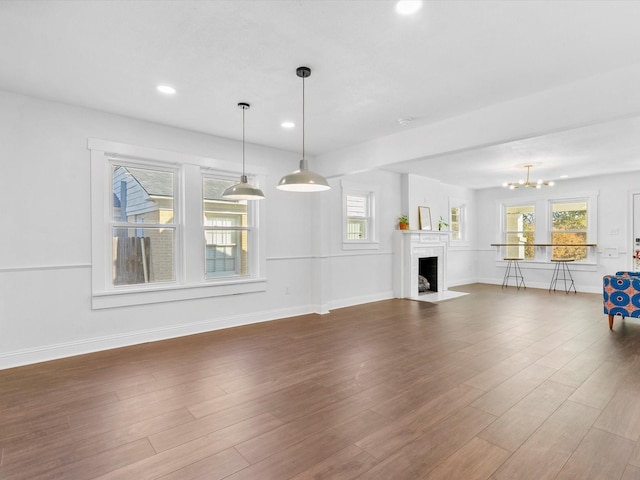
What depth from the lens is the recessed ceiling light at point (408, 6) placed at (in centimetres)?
221

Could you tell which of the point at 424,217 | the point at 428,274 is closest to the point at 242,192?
the point at 424,217

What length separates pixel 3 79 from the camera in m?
3.28

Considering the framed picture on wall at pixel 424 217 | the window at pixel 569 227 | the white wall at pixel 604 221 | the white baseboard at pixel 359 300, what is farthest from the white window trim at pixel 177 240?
the window at pixel 569 227

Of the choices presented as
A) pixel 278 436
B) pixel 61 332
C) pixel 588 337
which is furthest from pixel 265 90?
pixel 588 337

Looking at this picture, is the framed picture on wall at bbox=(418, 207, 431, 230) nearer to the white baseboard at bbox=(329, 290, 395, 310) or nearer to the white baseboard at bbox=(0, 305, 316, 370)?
the white baseboard at bbox=(329, 290, 395, 310)

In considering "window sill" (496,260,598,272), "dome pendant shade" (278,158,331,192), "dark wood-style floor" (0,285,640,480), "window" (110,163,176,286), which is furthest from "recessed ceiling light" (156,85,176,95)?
"window sill" (496,260,598,272)

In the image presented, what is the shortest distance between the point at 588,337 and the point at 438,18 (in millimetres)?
4444

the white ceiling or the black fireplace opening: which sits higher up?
the white ceiling

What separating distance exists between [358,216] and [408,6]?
4.99 meters

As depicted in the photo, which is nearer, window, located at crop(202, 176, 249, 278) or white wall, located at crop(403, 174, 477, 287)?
window, located at crop(202, 176, 249, 278)

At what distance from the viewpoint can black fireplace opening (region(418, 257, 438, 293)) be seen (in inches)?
330

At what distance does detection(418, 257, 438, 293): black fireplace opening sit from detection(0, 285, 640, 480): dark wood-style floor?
3.79 metres

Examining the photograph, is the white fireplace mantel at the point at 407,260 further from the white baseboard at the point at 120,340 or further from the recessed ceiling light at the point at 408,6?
the recessed ceiling light at the point at 408,6

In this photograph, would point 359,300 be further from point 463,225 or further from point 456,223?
point 463,225
